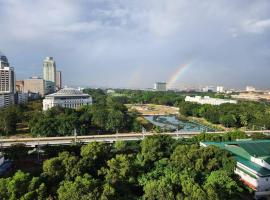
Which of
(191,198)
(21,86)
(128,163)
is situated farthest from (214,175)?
(21,86)

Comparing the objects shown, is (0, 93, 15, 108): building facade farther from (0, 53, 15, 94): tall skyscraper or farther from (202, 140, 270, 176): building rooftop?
(202, 140, 270, 176): building rooftop

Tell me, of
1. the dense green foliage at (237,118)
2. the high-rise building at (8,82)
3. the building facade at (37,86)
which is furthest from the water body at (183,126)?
the building facade at (37,86)

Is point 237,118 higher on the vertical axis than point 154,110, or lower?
higher

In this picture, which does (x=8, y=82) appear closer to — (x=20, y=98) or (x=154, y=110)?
(x=20, y=98)

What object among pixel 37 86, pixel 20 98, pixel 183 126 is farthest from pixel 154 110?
pixel 37 86

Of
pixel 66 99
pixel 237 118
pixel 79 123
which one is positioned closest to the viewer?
pixel 79 123

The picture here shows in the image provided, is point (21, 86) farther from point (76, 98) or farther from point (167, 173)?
point (167, 173)

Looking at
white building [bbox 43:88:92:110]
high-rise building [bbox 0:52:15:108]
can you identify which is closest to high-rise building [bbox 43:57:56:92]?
high-rise building [bbox 0:52:15:108]
